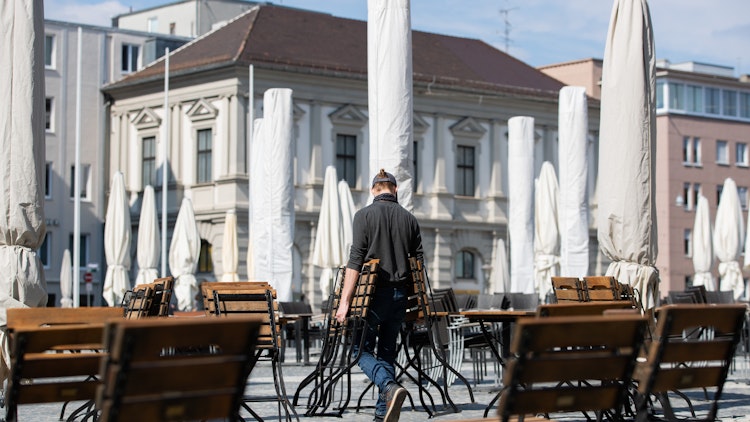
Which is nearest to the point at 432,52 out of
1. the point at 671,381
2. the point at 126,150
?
the point at 126,150

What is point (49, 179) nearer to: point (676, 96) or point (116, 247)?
point (116, 247)

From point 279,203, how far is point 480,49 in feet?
142

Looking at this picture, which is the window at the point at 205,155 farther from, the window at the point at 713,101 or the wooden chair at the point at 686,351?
the wooden chair at the point at 686,351

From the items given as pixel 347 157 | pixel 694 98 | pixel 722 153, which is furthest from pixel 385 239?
pixel 722 153

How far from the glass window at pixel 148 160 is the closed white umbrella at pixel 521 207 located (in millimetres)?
29038

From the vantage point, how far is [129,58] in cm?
6022

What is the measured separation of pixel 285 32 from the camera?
188ft

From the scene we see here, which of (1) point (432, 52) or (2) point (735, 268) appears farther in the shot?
(1) point (432, 52)

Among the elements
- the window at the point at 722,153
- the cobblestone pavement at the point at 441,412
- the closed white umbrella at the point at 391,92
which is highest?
the window at the point at 722,153

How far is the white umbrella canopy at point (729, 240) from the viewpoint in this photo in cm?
3428

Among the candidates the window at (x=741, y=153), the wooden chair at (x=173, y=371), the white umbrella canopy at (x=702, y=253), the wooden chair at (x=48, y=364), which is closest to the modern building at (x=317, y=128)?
the white umbrella canopy at (x=702, y=253)

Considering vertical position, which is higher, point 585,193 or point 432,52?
point 432,52

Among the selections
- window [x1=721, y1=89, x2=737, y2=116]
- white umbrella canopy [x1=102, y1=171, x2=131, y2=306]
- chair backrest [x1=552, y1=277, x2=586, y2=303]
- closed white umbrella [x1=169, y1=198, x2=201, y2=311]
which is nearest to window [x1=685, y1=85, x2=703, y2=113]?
window [x1=721, y1=89, x2=737, y2=116]

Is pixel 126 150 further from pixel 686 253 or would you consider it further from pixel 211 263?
pixel 686 253
